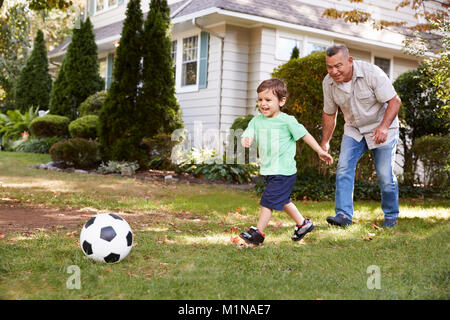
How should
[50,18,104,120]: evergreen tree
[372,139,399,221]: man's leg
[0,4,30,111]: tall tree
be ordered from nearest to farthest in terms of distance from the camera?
[372,139,399,221]: man's leg
[50,18,104,120]: evergreen tree
[0,4,30,111]: tall tree

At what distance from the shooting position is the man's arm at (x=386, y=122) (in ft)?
16.4

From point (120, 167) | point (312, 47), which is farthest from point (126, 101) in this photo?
point (312, 47)

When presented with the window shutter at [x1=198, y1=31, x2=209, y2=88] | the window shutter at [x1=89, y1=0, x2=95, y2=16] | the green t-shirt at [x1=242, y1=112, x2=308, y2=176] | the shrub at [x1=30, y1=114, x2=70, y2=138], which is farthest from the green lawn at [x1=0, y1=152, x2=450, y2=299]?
the window shutter at [x1=89, y1=0, x2=95, y2=16]

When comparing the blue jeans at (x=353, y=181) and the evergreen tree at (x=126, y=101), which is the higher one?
the evergreen tree at (x=126, y=101)

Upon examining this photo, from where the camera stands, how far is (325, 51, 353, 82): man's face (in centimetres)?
499

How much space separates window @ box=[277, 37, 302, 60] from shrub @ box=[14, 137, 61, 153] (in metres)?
7.41

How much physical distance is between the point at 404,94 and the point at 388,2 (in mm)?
7323

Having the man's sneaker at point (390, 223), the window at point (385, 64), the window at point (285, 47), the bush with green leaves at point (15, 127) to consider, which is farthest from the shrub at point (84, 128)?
the man's sneaker at point (390, 223)

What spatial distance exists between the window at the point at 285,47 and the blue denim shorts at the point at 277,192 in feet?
30.2

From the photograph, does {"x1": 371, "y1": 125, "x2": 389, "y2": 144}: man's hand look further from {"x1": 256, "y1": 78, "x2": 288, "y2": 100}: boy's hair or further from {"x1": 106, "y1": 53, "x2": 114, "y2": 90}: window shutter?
{"x1": 106, "y1": 53, "x2": 114, "y2": 90}: window shutter

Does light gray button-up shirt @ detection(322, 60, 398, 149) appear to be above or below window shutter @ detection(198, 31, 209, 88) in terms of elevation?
below

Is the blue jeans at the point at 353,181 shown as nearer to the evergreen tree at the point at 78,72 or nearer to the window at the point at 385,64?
the window at the point at 385,64
